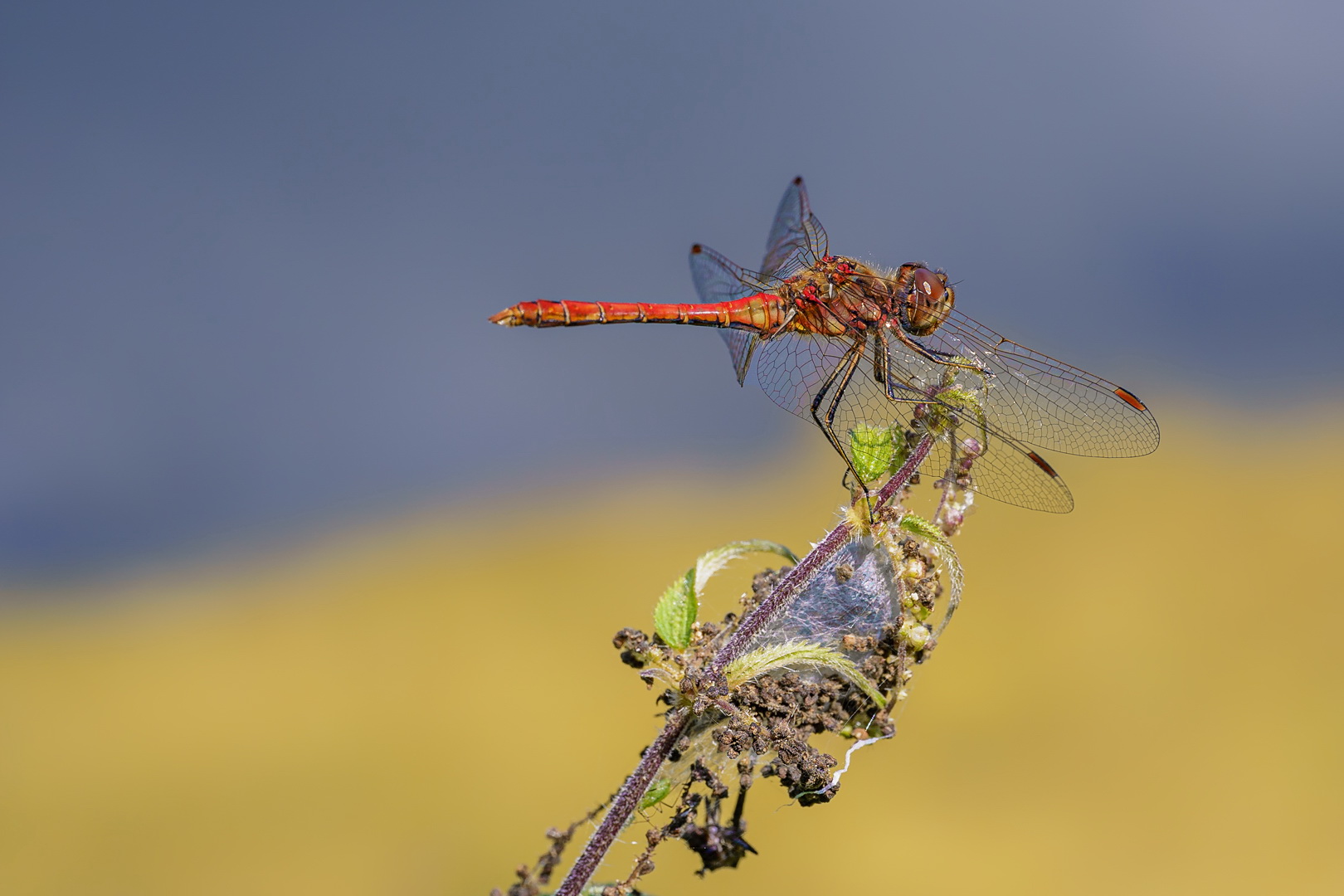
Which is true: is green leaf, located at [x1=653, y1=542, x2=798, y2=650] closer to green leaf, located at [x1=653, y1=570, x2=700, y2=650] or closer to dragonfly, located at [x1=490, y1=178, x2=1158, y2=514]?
green leaf, located at [x1=653, y1=570, x2=700, y2=650]

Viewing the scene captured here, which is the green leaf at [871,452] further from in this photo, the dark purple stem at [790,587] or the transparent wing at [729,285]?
the transparent wing at [729,285]

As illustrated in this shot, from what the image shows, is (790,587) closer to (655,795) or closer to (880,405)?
(655,795)

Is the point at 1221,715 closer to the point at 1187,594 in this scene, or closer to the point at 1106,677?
the point at 1106,677

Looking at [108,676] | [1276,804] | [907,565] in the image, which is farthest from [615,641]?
[108,676]

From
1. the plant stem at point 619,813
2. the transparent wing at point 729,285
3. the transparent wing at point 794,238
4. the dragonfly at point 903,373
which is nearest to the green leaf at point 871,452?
the dragonfly at point 903,373

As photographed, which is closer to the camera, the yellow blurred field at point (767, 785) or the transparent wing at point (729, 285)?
the transparent wing at point (729, 285)

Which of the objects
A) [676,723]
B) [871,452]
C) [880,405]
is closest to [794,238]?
[880,405]

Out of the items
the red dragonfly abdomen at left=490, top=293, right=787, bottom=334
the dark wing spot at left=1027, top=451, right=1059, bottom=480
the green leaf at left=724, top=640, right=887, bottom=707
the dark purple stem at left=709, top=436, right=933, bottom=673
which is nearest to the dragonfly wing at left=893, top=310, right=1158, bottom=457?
the dark wing spot at left=1027, top=451, right=1059, bottom=480
